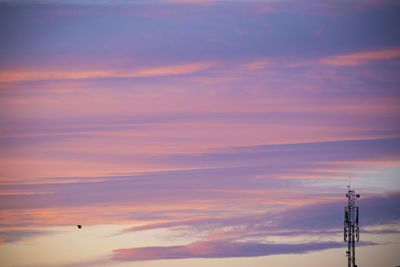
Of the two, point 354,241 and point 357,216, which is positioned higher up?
point 357,216

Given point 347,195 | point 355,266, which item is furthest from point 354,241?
point 347,195

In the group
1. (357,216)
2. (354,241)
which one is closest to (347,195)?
(357,216)

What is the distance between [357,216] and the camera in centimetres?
4628

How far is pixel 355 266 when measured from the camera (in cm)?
4638

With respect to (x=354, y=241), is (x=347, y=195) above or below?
above

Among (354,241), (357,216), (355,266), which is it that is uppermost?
(357,216)

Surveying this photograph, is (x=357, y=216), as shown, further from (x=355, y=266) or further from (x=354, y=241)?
(x=355, y=266)

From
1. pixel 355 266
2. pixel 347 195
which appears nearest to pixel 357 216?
pixel 347 195

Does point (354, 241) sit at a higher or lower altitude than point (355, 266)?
higher

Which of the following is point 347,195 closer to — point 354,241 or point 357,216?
point 357,216

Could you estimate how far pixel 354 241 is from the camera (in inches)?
1842

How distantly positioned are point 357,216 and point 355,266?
8.27 metres

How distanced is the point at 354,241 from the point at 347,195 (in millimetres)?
8083

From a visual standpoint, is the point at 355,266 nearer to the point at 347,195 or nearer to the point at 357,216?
the point at 357,216
